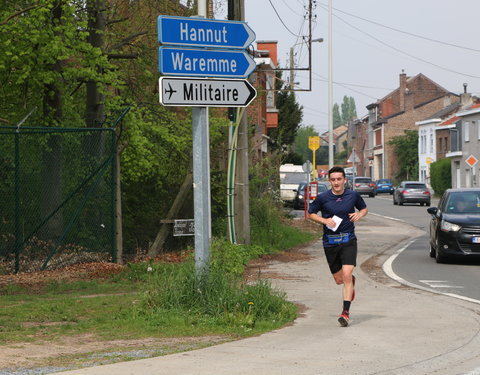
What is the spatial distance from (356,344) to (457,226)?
10.5m

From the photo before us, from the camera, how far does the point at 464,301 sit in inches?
489

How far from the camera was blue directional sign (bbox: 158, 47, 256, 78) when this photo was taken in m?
10.1

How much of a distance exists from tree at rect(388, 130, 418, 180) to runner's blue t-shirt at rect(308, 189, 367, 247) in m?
92.2

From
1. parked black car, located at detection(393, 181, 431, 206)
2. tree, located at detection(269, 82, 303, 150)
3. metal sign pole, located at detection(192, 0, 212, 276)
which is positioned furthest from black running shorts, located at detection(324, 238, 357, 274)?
tree, located at detection(269, 82, 303, 150)

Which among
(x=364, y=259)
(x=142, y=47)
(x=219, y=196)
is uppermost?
(x=142, y=47)

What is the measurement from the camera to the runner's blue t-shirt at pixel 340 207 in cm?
1017

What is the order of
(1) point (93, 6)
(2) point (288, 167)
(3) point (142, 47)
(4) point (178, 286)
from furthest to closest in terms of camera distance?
1. (2) point (288, 167)
2. (3) point (142, 47)
3. (1) point (93, 6)
4. (4) point (178, 286)

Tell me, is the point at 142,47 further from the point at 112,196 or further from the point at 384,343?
the point at 384,343

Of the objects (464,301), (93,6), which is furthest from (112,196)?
(464,301)

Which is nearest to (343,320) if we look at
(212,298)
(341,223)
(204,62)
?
(341,223)

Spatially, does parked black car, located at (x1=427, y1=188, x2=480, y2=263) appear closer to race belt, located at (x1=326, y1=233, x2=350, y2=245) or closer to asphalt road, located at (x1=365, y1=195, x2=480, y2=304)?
asphalt road, located at (x1=365, y1=195, x2=480, y2=304)

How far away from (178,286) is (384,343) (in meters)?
2.62

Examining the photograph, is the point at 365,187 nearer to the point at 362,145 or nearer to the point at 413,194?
the point at 413,194

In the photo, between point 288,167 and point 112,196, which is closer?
point 112,196
